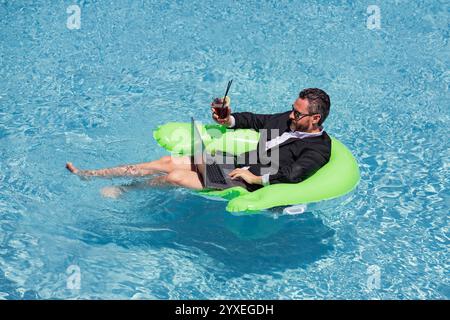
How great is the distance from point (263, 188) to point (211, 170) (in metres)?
0.47

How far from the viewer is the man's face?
5188mm

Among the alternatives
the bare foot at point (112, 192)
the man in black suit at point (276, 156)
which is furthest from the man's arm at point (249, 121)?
the bare foot at point (112, 192)

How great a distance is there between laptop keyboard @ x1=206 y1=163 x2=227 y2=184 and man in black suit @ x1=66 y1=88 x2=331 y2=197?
0.28 ft

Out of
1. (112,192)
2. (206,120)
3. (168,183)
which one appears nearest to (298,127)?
(168,183)

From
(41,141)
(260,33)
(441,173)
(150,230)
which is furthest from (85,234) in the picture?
(260,33)

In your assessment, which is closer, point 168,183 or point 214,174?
point 214,174

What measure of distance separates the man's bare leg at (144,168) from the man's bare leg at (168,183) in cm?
7

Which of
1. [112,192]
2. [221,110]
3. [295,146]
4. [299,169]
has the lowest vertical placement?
[112,192]

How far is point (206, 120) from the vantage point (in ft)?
23.0

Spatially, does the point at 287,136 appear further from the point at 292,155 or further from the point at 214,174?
the point at 214,174

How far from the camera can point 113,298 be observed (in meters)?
4.93

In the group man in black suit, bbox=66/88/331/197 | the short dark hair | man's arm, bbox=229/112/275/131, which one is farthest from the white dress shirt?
man's arm, bbox=229/112/275/131

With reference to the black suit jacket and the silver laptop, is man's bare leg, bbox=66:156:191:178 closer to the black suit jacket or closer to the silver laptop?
the silver laptop

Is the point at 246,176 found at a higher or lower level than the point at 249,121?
lower
